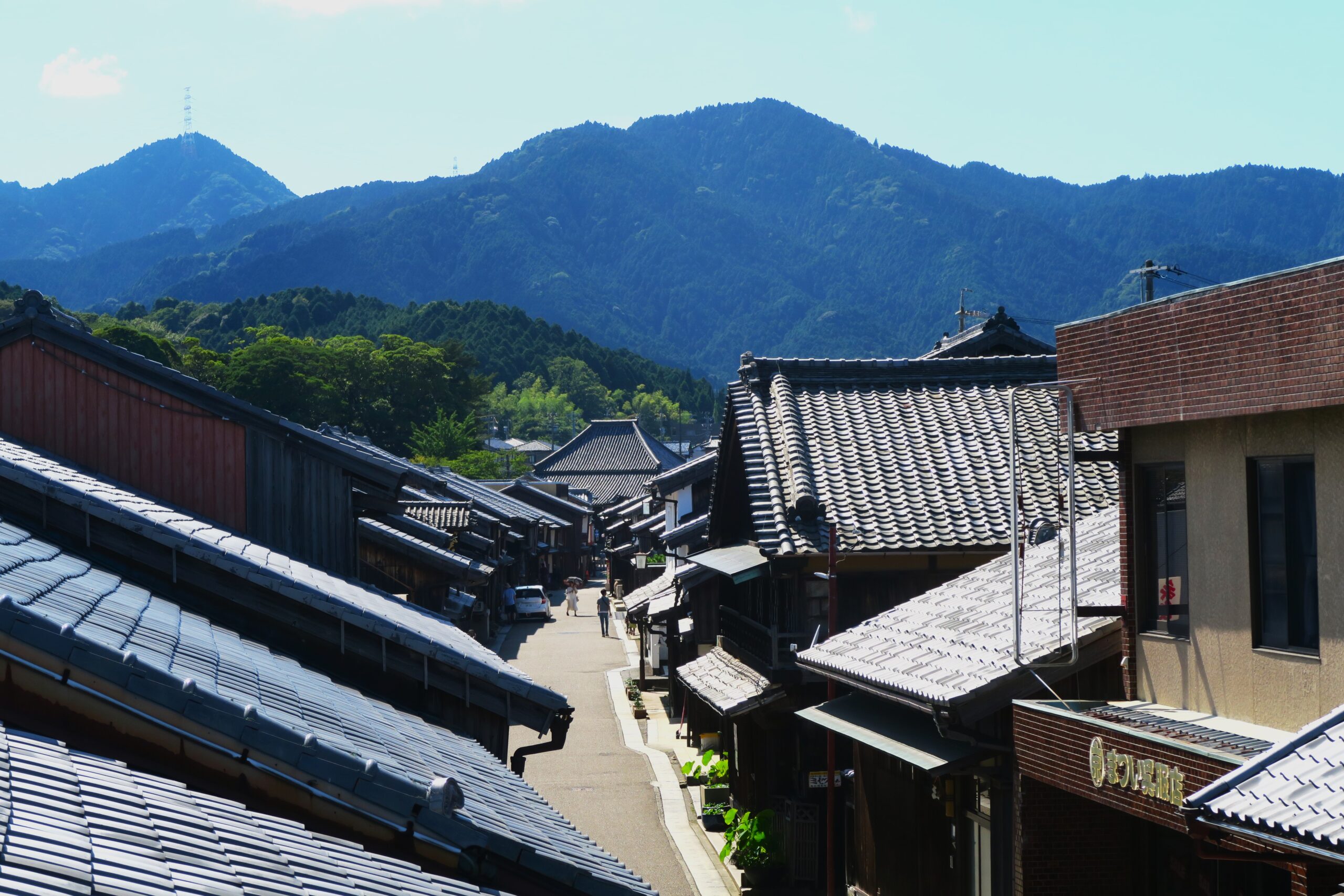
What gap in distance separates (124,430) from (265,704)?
8.19m

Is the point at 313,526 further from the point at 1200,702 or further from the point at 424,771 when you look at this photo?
the point at 1200,702

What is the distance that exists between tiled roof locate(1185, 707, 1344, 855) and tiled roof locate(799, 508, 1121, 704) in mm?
3871

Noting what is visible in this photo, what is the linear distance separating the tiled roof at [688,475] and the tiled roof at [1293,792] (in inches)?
855

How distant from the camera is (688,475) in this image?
1326 inches

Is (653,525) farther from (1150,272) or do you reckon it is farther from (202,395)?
(1150,272)

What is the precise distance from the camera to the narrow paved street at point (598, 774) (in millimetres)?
20219

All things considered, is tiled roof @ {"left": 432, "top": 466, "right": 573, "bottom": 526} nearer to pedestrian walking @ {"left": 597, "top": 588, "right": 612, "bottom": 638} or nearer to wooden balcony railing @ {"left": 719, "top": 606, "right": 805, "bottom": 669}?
pedestrian walking @ {"left": 597, "top": 588, "right": 612, "bottom": 638}

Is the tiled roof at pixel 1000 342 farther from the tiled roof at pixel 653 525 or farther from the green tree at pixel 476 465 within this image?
the green tree at pixel 476 465

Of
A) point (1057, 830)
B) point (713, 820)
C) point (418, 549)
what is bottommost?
point (713, 820)

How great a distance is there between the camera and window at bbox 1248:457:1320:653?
28.9ft

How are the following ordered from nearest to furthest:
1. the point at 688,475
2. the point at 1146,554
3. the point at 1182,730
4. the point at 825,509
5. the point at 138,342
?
the point at 1182,730, the point at 1146,554, the point at 825,509, the point at 688,475, the point at 138,342

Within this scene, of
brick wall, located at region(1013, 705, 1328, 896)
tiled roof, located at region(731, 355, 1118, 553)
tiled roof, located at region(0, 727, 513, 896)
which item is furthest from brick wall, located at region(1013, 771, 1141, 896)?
tiled roof, located at region(0, 727, 513, 896)

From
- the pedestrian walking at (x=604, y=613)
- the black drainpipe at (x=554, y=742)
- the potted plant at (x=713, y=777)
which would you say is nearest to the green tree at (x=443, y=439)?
the pedestrian walking at (x=604, y=613)

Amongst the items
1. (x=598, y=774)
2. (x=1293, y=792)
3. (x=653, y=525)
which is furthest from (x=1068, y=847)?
(x=653, y=525)
